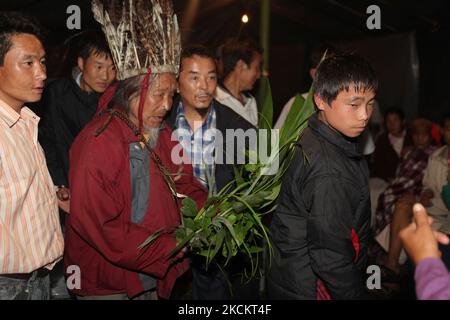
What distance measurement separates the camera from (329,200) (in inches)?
77.7

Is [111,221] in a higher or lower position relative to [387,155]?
lower

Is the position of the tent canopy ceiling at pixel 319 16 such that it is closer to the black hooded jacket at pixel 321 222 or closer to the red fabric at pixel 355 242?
the black hooded jacket at pixel 321 222

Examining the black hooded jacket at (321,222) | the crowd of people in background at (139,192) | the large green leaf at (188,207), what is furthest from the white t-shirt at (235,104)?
the black hooded jacket at (321,222)

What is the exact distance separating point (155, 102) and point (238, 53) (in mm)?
1931

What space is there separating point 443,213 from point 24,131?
131 inches

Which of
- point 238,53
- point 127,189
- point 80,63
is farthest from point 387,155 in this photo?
point 127,189

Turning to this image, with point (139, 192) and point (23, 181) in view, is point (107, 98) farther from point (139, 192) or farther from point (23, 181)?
point (23, 181)

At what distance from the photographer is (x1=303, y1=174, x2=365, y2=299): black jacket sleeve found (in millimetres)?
1971

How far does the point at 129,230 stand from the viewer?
2.18m

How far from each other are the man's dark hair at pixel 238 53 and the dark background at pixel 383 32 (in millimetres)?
1328

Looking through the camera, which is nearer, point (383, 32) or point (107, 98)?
point (107, 98)

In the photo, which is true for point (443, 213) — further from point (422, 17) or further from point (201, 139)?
point (422, 17)

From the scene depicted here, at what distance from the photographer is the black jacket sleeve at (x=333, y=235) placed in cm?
197

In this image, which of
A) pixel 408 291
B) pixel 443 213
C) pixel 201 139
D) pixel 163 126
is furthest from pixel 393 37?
pixel 163 126
